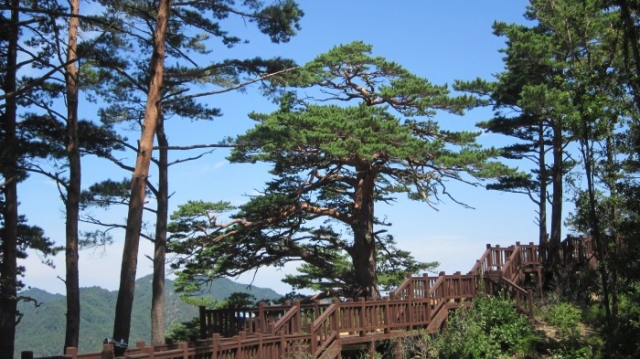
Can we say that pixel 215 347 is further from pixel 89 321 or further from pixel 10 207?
pixel 89 321

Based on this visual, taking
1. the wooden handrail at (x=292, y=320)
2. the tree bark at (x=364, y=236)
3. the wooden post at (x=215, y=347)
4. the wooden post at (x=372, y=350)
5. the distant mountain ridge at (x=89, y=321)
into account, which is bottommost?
the distant mountain ridge at (x=89, y=321)

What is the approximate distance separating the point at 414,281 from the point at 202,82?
762 centimetres

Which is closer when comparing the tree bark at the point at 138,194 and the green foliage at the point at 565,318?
the tree bark at the point at 138,194

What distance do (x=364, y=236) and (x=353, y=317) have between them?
7.58m

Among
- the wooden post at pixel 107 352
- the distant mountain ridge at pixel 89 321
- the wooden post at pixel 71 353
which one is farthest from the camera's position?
the distant mountain ridge at pixel 89 321

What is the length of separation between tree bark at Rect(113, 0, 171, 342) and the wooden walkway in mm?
1830

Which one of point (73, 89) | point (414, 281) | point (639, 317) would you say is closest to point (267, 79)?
point (73, 89)

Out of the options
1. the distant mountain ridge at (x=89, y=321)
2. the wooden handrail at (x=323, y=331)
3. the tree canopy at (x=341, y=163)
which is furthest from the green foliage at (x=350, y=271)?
the distant mountain ridge at (x=89, y=321)

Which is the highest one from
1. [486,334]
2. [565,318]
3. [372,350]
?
[565,318]

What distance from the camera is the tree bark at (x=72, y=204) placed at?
48.0 ft

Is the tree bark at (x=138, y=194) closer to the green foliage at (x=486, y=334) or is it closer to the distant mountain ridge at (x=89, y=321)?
the green foliage at (x=486, y=334)

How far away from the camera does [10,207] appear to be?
50.1ft

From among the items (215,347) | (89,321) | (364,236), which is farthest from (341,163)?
(89,321)

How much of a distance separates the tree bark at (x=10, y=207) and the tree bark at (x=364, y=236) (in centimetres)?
1027
